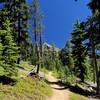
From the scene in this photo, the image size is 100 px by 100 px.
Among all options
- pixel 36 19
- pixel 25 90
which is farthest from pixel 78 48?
pixel 25 90

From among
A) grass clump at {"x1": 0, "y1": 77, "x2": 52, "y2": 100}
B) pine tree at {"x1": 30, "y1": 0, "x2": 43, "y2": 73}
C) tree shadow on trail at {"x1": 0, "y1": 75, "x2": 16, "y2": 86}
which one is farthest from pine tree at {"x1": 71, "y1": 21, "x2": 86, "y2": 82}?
tree shadow on trail at {"x1": 0, "y1": 75, "x2": 16, "y2": 86}

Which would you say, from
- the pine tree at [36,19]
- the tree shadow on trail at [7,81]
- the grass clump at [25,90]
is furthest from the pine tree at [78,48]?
the tree shadow on trail at [7,81]

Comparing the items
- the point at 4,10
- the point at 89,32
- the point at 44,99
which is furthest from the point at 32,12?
the point at 44,99

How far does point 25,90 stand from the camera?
33.2 meters

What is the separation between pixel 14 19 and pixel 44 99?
20.1 meters

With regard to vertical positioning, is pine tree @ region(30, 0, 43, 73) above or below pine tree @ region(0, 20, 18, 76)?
above

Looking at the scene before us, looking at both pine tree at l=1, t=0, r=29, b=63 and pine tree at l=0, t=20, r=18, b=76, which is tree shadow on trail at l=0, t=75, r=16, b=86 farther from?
pine tree at l=1, t=0, r=29, b=63

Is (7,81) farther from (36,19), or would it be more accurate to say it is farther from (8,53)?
(36,19)

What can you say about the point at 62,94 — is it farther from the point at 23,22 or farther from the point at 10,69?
the point at 23,22

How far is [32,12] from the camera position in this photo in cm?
5119

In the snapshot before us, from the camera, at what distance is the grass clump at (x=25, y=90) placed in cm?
2998

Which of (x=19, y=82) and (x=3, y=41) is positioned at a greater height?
(x=3, y=41)

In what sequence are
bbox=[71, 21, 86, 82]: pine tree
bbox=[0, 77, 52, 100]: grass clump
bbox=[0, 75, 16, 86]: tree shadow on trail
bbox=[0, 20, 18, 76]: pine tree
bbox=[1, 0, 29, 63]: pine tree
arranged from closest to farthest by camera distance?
bbox=[0, 77, 52, 100]: grass clump → bbox=[0, 20, 18, 76]: pine tree → bbox=[0, 75, 16, 86]: tree shadow on trail → bbox=[1, 0, 29, 63]: pine tree → bbox=[71, 21, 86, 82]: pine tree

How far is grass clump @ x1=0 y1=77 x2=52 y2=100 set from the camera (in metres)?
30.0
